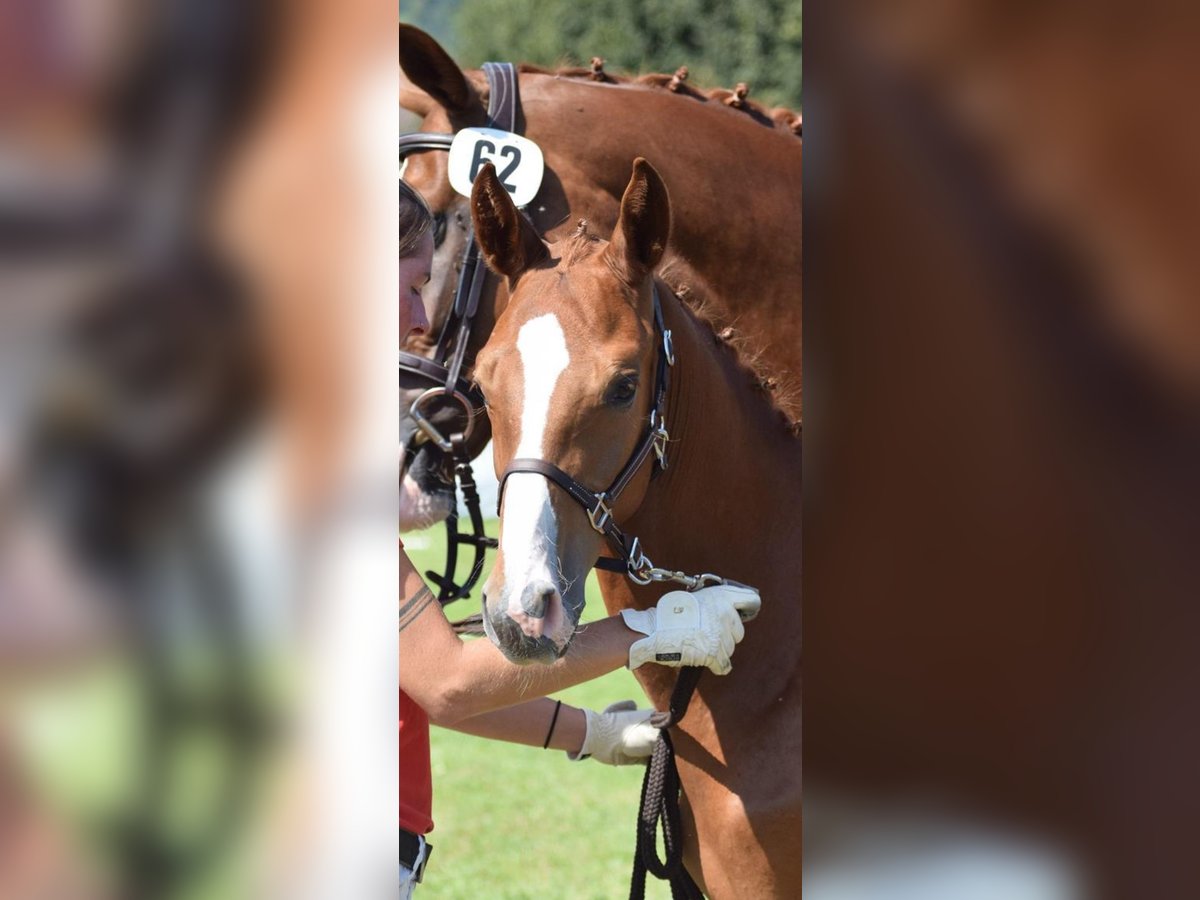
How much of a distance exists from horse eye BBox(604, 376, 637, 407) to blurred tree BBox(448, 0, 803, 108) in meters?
11.1

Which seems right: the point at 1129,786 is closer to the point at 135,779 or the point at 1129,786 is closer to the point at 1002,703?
the point at 1002,703

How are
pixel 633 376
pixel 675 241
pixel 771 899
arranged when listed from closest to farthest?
1. pixel 633 376
2. pixel 771 899
3. pixel 675 241

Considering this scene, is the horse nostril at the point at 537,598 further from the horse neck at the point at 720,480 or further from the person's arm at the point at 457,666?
the horse neck at the point at 720,480

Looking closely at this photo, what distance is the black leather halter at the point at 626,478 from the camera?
1.58 meters

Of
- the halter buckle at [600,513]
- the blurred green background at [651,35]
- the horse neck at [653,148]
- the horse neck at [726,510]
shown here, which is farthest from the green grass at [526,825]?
the blurred green background at [651,35]

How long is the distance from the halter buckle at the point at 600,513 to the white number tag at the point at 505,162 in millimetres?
950

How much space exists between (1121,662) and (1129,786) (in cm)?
9

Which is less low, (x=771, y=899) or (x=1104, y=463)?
(x=1104, y=463)

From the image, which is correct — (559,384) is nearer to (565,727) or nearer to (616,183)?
(565,727)

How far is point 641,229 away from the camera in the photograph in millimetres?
1727

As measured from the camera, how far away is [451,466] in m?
2.70

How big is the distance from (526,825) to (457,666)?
2932mm

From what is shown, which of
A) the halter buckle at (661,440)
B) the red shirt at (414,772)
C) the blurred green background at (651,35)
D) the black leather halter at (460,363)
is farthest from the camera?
the blurred green background at (651,35)

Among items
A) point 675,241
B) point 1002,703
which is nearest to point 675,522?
point 675,241
